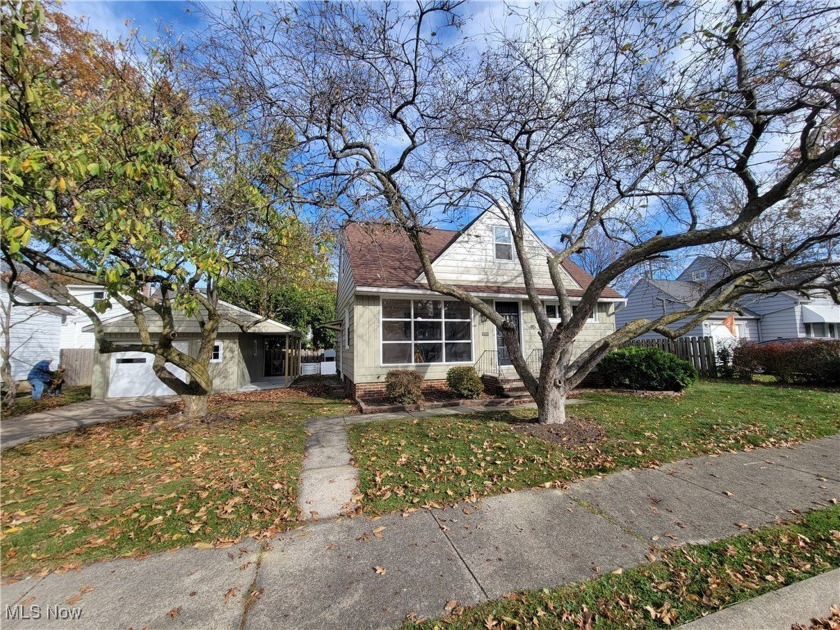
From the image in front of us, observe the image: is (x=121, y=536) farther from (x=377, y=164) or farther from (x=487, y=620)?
(x=377, y=164)

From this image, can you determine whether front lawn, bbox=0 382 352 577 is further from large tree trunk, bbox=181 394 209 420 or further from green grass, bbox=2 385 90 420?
green grass, bbox=2 385 90 420

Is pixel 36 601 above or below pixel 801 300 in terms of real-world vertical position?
below

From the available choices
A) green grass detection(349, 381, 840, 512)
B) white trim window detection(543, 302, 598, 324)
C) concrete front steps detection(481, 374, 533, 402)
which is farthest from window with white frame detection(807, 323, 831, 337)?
concrete front steps detection(481, 374, 533, 402)

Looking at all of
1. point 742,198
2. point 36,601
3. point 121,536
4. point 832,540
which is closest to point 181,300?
point 121,536

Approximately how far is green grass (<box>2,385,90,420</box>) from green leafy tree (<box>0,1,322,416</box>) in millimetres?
6311

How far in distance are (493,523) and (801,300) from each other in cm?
2899

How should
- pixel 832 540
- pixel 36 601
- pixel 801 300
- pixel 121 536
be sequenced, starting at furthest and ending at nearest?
1. pixel 801 300
2. pixel 121 536
3. pixel 832 540
4. pixel 36 601

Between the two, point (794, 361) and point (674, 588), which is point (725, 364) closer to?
point (794, 361)

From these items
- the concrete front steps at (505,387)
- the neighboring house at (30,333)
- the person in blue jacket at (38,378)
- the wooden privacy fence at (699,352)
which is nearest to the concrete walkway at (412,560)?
the concrete front steps at (505,387)

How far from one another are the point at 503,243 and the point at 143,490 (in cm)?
1180

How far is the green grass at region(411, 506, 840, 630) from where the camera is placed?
2.48 m

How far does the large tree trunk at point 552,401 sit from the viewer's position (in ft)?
22.8

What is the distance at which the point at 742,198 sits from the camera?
995cm

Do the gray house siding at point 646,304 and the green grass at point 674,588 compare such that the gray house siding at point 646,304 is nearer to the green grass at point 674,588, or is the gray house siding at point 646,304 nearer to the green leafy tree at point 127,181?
the green grass at point 674,588
